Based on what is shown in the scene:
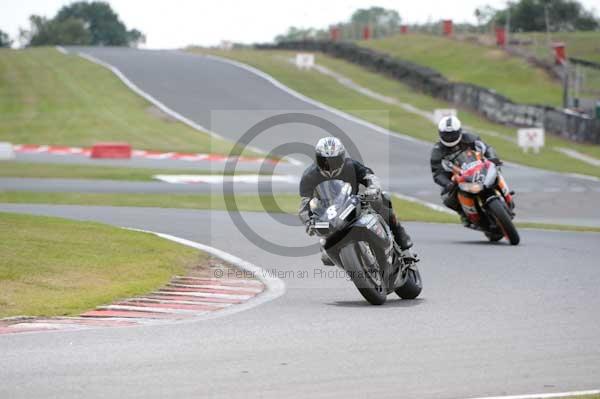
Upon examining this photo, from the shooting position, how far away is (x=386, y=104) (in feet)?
157

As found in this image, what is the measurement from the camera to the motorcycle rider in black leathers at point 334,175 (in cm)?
1053

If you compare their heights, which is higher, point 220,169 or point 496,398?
point 496,398

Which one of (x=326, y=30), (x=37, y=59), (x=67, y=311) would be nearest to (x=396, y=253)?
(x=67, y=311)

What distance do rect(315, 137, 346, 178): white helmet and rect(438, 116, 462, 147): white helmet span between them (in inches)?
246

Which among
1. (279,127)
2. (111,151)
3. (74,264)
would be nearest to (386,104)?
(279,127)

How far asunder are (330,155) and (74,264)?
3637 millimetres

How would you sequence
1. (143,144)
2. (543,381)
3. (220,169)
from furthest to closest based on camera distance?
1. (143,144)
2. (220,169)
3. (543,381)

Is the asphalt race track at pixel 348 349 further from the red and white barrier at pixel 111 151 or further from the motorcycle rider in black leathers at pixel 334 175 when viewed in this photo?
the red and white barrier at pixel 111 151

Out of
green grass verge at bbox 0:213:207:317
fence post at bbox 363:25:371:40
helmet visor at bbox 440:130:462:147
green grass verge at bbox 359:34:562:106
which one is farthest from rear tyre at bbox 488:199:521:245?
fence post at bbox 363:25:371:40

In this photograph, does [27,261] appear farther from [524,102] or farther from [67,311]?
[524,102]

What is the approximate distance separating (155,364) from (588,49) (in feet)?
162

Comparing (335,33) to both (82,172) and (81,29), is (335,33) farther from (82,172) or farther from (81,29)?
(81,29)

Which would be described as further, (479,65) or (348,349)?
(479,65)

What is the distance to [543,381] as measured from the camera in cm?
725
